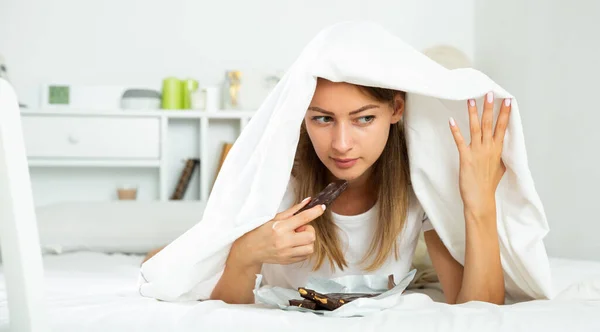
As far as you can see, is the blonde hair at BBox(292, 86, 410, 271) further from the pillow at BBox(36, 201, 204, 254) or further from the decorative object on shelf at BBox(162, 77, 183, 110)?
the decorative object on shelf at BBox(162, 77, 183, 110)

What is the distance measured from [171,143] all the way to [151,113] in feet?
1.05

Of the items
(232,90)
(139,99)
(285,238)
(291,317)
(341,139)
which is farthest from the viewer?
(232,90)

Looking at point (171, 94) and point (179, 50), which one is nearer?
point (171, 94)

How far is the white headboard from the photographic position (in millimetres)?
625

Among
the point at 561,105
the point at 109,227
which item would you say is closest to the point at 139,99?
the point at 109,227

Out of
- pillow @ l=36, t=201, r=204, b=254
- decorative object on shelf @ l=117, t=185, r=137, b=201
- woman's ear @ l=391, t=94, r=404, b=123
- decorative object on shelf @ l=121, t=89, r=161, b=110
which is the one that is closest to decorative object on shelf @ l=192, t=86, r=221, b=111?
decorative object on shelf @ l=121, t=89, r=161, b=110

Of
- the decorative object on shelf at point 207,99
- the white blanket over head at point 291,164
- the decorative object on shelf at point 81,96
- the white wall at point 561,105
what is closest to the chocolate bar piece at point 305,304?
the white blanket over head at point 291,164

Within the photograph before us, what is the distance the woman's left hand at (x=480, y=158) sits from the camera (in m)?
1.23

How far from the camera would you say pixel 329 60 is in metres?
1.15

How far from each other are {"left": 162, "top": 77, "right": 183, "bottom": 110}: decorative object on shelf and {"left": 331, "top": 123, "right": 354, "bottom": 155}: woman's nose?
6.86 ft

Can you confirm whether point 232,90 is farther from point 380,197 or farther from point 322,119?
point 322,119

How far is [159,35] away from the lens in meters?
3.40

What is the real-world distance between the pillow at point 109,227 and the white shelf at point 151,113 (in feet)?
2.19

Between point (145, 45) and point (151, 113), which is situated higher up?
point (145, 45)
